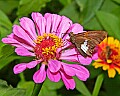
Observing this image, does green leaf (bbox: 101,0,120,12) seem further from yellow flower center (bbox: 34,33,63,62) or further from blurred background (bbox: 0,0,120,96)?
yellow flower center (bbox: 34,33,63,62)

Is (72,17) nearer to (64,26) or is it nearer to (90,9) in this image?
(90,9)

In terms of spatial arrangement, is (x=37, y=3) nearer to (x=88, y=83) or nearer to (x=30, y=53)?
(x=88, y=83)

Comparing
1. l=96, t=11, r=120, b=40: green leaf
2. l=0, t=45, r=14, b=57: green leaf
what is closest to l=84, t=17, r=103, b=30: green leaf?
l=96, t=11, r=120, b=40: green leaf

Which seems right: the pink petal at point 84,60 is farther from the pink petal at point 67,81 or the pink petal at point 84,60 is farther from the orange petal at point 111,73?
the orange petal at point 111,73

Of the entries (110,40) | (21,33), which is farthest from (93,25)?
(21,33)

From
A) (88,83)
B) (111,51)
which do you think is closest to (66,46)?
(111,51)

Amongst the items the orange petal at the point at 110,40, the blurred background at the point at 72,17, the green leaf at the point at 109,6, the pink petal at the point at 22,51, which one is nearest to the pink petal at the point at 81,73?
the pink petal at the point at 22,51
